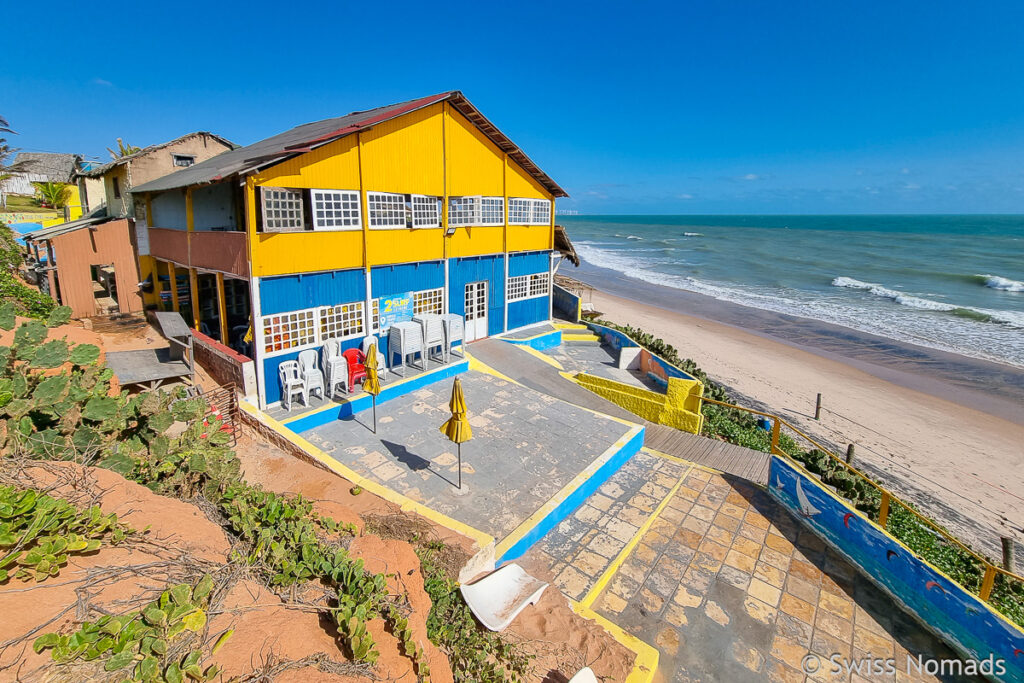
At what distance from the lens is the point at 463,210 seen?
17.5 meters

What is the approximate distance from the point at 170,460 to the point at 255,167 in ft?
24.5

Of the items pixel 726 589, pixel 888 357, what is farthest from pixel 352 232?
pixel 888 357

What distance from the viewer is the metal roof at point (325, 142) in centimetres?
1192

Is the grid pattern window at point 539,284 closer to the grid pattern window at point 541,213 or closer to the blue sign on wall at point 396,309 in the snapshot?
the grid pattern window at point 541,213

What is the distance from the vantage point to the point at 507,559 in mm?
8172

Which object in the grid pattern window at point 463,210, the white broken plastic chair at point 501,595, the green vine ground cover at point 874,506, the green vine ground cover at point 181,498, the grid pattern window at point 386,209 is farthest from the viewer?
the grid pattern window at point 463,210

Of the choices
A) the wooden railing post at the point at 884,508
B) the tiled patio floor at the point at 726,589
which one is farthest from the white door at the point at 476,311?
the wooden railing post at the point at 884,508

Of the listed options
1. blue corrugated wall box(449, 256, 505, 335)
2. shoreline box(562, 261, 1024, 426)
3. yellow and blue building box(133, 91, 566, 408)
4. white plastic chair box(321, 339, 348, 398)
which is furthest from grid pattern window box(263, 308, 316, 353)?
shoreline box(562, 261, 1024, 426)

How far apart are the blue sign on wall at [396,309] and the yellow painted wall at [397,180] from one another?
1159 mm

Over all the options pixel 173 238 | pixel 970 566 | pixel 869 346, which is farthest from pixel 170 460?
pixel 869 346

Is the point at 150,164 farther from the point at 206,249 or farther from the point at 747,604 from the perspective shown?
the point at 747,604

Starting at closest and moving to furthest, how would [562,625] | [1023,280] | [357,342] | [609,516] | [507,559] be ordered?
[562,625] < [507,559] < [609,516] < [357,342] < [1023,280]

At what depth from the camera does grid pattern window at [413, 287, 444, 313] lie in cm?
1623

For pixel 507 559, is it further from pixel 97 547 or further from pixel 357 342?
pixel 357 342
